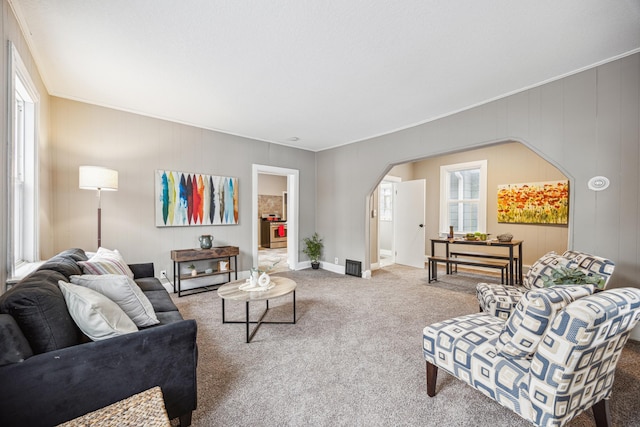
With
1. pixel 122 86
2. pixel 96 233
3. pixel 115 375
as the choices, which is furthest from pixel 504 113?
pixel 96 233

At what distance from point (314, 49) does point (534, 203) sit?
191 inches

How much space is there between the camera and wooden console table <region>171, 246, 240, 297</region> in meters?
3.91

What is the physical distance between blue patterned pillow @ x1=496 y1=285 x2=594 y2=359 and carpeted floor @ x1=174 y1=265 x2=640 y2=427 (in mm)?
617

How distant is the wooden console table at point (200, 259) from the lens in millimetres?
3910

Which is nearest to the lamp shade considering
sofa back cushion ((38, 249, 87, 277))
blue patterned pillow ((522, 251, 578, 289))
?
sofa back cushion ((38, 249, 87, 277))

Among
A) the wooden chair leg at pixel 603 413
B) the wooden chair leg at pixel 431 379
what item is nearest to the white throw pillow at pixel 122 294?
the wooden chair leg at pixel 431 379

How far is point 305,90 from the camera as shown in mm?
3088

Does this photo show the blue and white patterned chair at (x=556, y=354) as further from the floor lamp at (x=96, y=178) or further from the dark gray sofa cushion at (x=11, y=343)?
the floor lamp at (x=96, y=178)

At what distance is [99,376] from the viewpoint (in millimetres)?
1230

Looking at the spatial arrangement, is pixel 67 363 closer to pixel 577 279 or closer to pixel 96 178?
pixel 96 178

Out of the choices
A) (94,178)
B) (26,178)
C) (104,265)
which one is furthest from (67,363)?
(94,178)

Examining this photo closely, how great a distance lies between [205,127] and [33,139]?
2138 millimetres

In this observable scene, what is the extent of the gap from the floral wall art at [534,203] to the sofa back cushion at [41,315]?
245 inches

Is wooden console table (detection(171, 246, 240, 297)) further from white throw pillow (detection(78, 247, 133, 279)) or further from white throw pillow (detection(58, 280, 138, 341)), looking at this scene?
white throw pillow (detection(58, 280, 138, 341))
